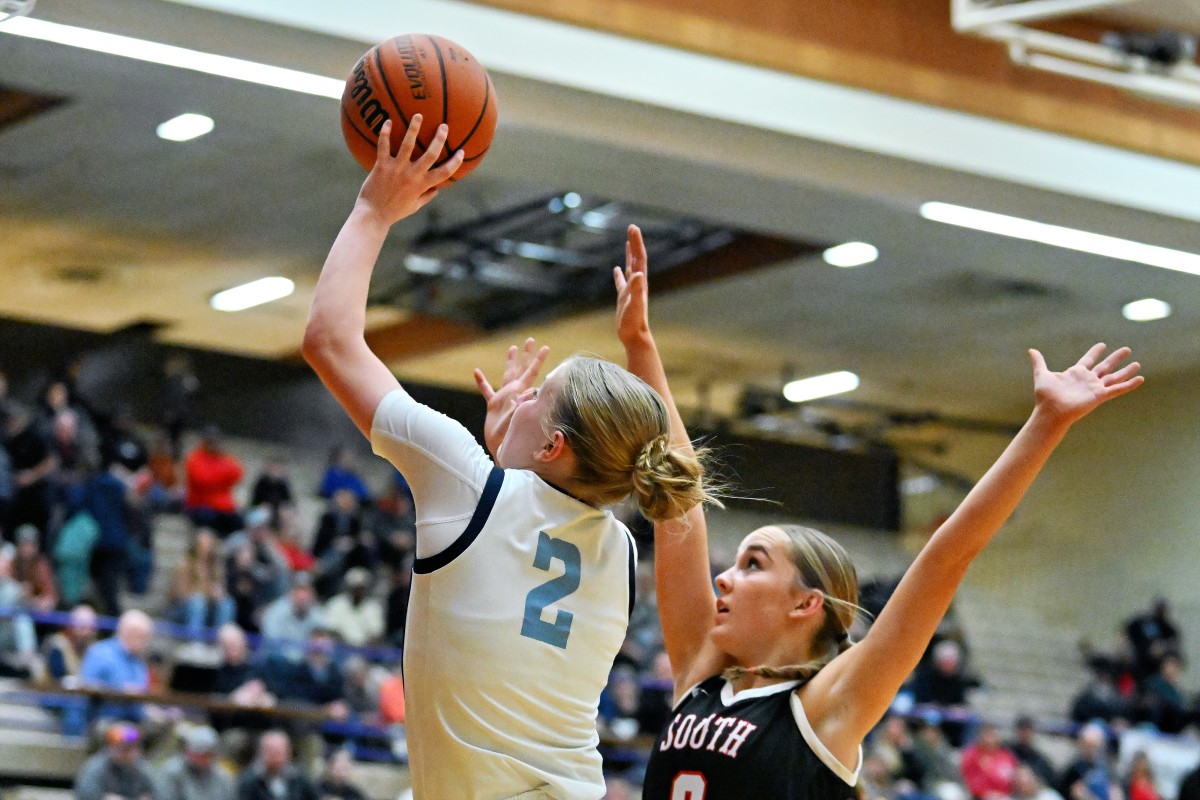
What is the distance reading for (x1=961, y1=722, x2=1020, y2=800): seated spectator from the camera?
12.4m

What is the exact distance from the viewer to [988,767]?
40.9 feet

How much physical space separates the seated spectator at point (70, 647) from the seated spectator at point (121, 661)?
0.31ft

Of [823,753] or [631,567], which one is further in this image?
[823,753]

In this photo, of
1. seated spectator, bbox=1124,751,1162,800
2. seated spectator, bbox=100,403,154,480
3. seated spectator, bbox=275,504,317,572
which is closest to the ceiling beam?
seated spectator, bbox=1124,751,1162,800

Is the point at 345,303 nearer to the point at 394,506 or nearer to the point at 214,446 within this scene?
the point at 214,446

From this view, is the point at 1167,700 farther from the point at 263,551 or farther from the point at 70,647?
the point at 70,647

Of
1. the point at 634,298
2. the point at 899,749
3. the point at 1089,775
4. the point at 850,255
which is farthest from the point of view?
the point at 1089,775

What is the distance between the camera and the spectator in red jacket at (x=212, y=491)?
42.9 feet

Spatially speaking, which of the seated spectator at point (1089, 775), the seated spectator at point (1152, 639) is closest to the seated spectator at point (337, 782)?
the seated spectator at point (1089, 775)

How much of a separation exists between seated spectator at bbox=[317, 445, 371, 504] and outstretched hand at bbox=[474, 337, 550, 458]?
11.8 m

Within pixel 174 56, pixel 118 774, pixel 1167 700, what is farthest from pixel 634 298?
pixel 1167 700

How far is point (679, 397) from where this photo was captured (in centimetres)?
1845

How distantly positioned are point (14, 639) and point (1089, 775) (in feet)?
27.8

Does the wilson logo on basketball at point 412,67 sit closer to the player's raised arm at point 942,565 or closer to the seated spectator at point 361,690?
the player's raised arm at point 942,565
